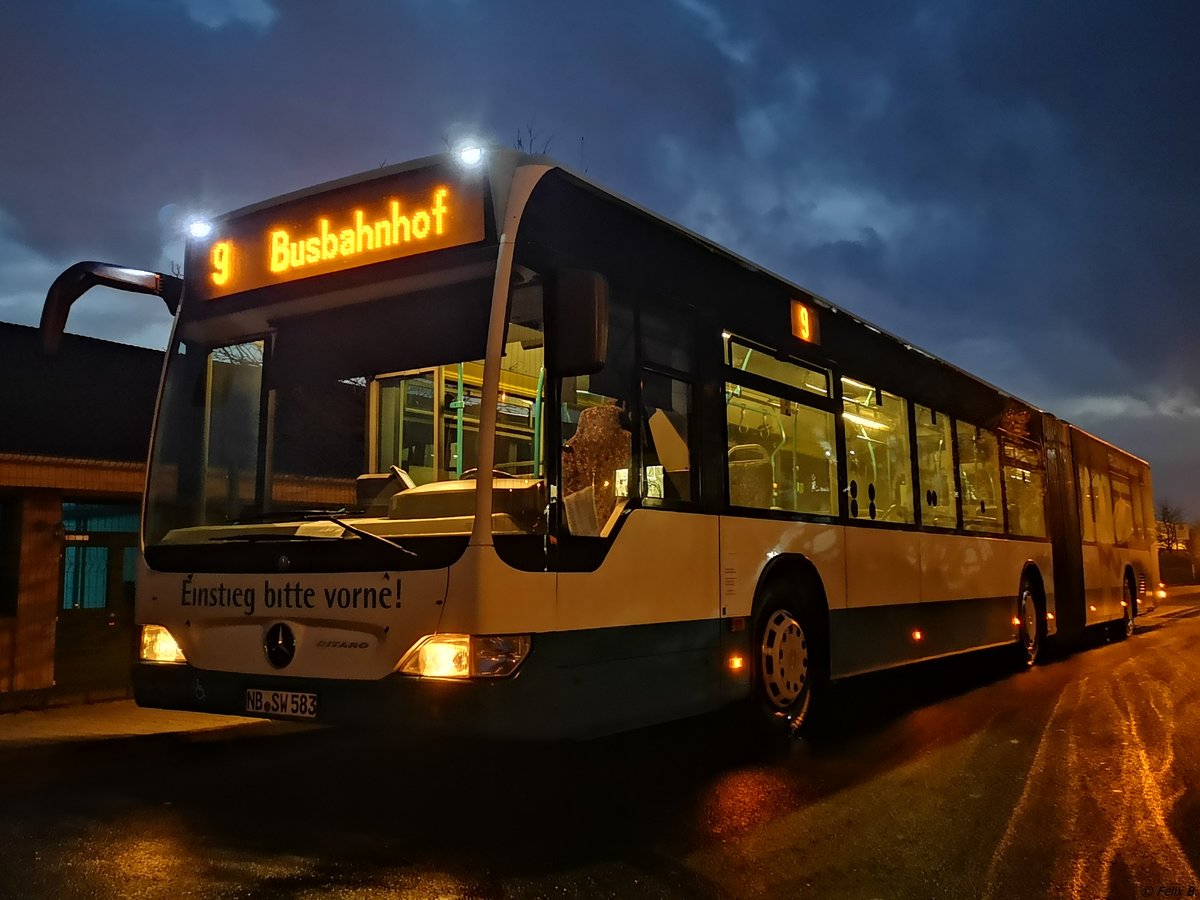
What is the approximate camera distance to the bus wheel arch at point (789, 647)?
21.0 ft

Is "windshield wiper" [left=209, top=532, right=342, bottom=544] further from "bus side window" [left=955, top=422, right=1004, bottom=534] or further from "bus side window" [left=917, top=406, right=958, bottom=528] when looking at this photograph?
"bus side window" [left=955, top=422, right=1004, bottom=534]

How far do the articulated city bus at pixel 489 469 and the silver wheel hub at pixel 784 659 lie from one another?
0.8 inches

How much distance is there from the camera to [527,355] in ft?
15.8

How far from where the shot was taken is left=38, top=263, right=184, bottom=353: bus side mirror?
205 inches

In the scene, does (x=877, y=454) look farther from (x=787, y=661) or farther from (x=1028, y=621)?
(x=1028, y=621)

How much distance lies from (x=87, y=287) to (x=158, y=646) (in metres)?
2.00

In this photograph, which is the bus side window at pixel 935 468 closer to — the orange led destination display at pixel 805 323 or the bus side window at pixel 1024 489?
the bus side window at pixel 1024 489

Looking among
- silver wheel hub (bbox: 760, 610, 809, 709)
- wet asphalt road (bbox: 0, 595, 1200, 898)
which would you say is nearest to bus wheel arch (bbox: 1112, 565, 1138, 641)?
wet asphalt road (bbox: 0, 595, 1200, 898)

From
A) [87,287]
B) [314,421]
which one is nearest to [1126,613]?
[314,421]

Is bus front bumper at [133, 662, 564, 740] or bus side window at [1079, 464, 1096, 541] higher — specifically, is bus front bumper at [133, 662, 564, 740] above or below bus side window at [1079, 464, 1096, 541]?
below

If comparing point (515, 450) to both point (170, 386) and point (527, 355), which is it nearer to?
point (527, 355)

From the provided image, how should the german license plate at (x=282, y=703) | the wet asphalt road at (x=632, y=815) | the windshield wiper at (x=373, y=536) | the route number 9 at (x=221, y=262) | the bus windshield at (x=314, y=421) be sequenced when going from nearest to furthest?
1. the wet asphalt road at (x=632, y=815)
2. the windshield wiper at (x=373, y=536)
3. the german license plate at (x=282, y=703)
4. the bus windshield at (x=314, y=421)
5. the route number 9 at (x=221, y=262)

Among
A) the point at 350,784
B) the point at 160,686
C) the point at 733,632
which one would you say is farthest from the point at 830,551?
the point at 160,686

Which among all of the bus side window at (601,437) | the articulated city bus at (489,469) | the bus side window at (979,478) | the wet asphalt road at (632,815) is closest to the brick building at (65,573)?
the wet asphalt road at (632,815)
